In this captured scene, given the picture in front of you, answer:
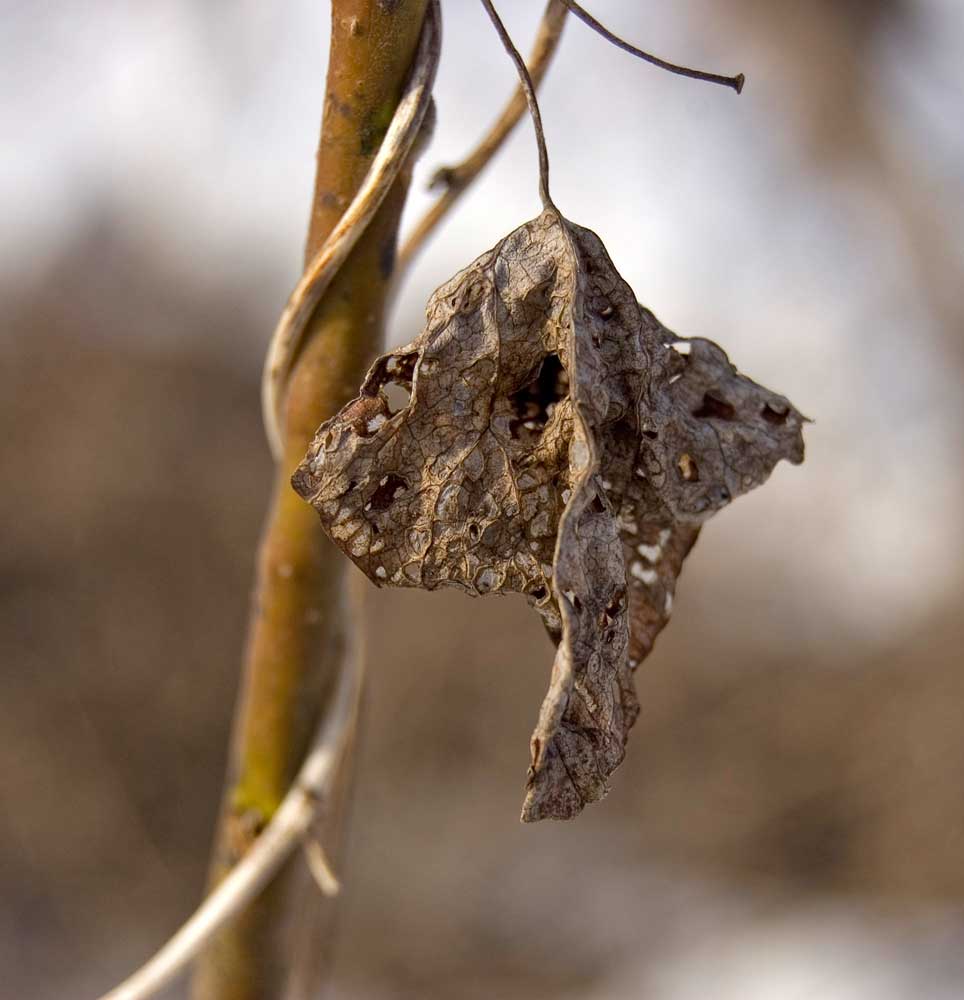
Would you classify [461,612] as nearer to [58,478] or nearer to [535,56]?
[58,478]

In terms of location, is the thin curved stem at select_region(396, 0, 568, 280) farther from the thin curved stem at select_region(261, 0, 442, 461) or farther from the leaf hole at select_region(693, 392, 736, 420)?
the leaf hole at select_region(693, 392, 736, 420)

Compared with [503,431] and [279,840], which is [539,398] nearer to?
[503,431]

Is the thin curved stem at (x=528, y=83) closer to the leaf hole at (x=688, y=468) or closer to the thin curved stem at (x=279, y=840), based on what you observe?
the leaf hole at (x=688, y=468)

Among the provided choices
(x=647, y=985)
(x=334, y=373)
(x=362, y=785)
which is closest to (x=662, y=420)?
(x=334, y=373)

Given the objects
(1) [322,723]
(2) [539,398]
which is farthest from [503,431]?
(1) [322,723]

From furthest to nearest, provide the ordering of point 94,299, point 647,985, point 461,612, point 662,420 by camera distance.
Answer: point 94,299, point 461,612, point 647,985, point 662,420

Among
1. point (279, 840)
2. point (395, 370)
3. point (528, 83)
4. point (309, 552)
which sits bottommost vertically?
point (279, 840)

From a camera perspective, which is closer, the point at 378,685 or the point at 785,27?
the point at 378,685
